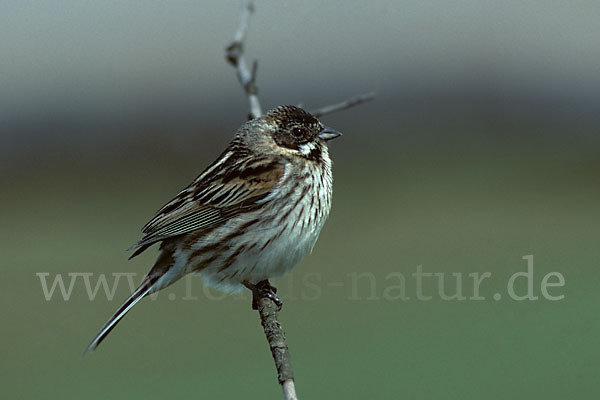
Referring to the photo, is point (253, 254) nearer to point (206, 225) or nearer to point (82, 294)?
point (206, 225)

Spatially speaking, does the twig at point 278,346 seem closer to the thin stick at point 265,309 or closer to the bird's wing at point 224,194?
the thin stick at point 265,309

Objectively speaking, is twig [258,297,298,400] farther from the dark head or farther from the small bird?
the dark head

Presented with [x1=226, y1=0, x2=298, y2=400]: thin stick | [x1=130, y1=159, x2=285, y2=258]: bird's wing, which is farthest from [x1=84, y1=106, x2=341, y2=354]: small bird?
[x1=226, y1=0, x2=298, y2=400]: thin stick

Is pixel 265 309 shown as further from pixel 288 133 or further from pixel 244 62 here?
pixel 244 62

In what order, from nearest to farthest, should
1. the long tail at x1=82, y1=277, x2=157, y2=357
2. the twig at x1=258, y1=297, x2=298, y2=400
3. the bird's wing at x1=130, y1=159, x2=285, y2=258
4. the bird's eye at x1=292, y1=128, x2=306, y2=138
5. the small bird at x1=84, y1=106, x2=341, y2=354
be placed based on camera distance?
the twig at x1=258, y1=297, x2=298, y2=400 → the long tail at x1=82, y1=277, x2=157, y2=357 → the small bird at x1=84, y1=106, x2=341, y2=354 → the bird's wing at x1=130, y1=159, x2=285, y2=258 → the bird's eye at x1=292, y1=128, x2=306, y2=138

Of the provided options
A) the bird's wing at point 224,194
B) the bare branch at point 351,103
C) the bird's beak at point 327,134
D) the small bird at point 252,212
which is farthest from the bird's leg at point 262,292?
the bare branch at point 351,103
